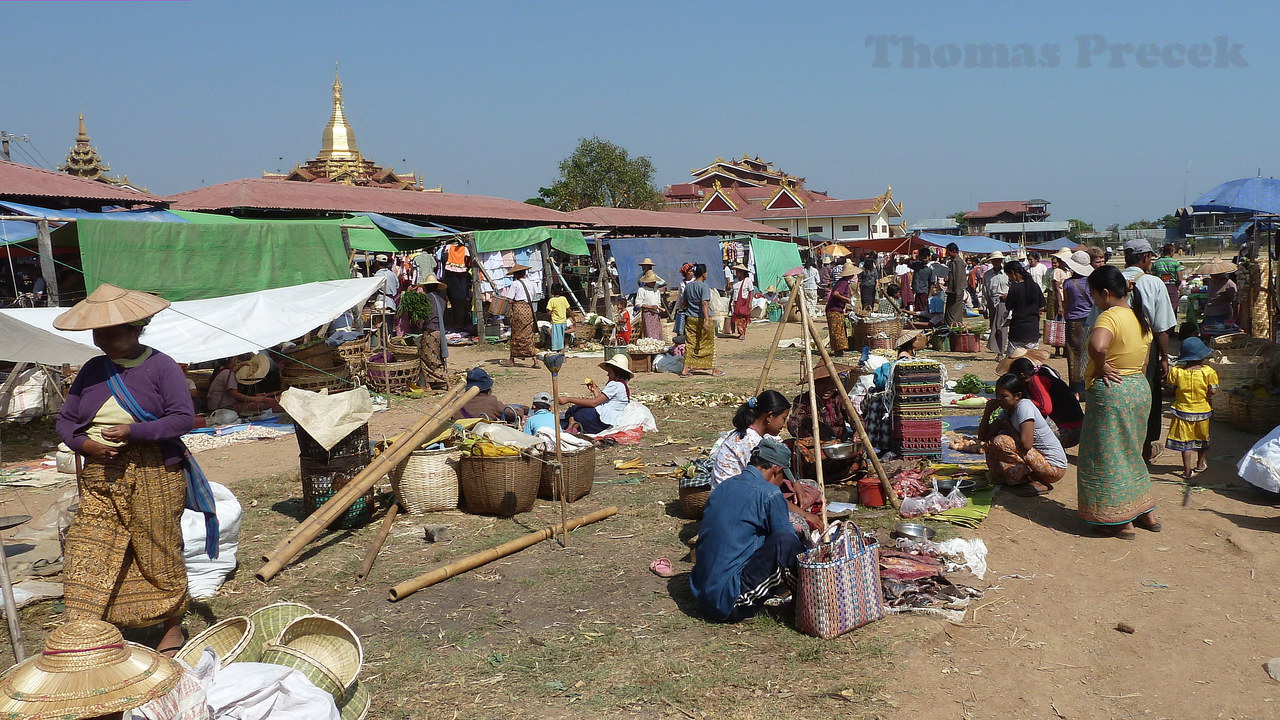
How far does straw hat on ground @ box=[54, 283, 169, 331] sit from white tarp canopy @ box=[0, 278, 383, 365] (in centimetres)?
363

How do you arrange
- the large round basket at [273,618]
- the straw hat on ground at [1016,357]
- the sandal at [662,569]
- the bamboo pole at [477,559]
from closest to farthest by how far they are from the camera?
the large round basket at [273,618], the bamboo pole at [477,559], the sandal at [662,569], the straw hat on ground at [1016,357]

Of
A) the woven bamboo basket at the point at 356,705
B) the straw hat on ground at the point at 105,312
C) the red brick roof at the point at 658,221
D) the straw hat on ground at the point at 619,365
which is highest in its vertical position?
the red brick roof at the point at 658,221

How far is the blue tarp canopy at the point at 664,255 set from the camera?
65.4ft

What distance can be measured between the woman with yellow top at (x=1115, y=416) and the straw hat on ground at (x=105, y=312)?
16.6 ft

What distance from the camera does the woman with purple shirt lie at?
3.87 metres

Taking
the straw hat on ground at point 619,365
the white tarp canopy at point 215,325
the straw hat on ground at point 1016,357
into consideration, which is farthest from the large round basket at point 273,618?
the straw hat on ground at point 1016,357

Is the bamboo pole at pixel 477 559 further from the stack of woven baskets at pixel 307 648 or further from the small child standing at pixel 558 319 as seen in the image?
the small child standing at pixel 558 319

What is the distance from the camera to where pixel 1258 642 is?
421 centimetres

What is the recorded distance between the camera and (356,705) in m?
3.60

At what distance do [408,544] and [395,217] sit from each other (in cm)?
1394

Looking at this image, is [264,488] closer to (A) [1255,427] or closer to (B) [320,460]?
(B) [320,460]

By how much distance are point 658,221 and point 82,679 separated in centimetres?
2454

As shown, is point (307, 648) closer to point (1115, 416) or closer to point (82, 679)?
point (82, 679)

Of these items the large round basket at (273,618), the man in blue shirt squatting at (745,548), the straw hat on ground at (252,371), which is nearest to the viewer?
the large round basket at (273,618)
